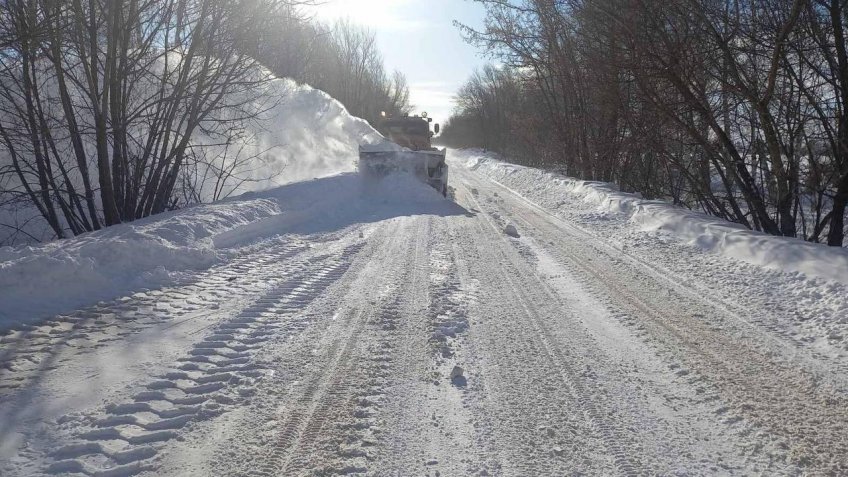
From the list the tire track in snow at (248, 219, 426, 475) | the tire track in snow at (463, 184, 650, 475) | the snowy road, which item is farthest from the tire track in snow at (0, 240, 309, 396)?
the tire track in snow at (463, 184, 650, 475)

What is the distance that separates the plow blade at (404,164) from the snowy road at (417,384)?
32.1 feet

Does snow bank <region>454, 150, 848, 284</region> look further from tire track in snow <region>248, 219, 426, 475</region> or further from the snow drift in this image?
the snow drift

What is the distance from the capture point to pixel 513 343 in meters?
4.70

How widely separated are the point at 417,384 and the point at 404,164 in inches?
504

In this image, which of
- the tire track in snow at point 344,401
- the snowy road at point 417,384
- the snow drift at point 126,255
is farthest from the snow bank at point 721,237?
the snow drift at point 126,255

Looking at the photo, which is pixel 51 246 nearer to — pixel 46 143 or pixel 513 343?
pixel 46 143

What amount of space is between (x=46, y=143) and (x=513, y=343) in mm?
10389

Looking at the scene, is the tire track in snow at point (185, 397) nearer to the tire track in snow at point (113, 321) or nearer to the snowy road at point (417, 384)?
the snowy road at point (417, 384)

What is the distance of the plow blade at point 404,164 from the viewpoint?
16.3 m

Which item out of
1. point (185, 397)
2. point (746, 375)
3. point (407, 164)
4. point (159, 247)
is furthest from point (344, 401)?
point (407, 164)

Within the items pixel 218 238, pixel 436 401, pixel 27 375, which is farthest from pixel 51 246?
pixel 436 401

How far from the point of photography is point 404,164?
53.5ft

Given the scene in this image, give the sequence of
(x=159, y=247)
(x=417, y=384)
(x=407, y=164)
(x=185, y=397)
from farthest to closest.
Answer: (x=407, y=164) < (x=159, y=247) < (x=417, y=384) < (x=185, y=397)

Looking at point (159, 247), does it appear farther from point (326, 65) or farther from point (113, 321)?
point (326, 65)
